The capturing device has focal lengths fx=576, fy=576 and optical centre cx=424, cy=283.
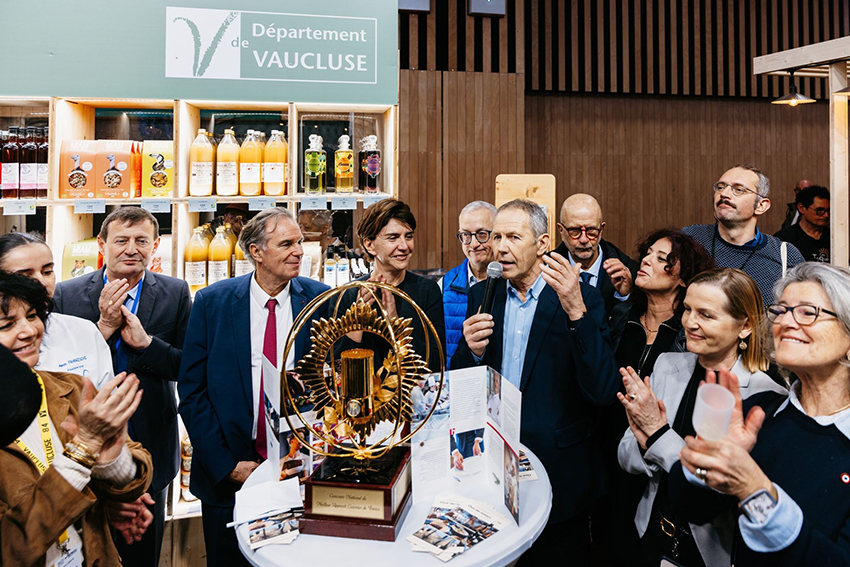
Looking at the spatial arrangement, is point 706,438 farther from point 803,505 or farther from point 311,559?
point 311,559

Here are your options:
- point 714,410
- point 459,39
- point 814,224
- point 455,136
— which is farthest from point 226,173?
point 814,224

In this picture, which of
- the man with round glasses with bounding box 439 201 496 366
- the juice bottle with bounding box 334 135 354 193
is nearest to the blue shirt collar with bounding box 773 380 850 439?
the man with round glasses with bounding box 439 201 496 366

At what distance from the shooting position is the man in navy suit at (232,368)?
85.7 inches

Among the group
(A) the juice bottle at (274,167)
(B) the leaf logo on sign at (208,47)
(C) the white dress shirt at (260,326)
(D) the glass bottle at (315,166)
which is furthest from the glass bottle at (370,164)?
(C) the white dress shirt at (260,326)

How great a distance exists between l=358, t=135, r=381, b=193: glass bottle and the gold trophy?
1722 millimetres

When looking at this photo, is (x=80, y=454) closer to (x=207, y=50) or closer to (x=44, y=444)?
(x=44, y=444)

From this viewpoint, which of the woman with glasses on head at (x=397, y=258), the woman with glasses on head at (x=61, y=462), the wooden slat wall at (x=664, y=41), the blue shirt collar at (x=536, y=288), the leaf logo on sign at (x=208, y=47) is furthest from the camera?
the wooden slat wall at (x=664, y=41)

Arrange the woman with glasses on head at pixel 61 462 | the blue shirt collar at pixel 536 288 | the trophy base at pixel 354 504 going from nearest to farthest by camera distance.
Answer: the woman with glasses on head at pixel 61 462
the trophy base at pixel 354 504
the blue shirt collar at pixel 536 288

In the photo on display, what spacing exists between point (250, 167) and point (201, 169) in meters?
0.25

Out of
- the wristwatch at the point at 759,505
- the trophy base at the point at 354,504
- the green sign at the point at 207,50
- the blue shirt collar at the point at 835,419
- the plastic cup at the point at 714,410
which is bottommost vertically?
the trophy base at the point at 354,504

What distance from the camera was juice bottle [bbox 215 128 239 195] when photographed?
297 centimetres

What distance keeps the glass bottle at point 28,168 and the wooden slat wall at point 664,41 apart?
4979 mm

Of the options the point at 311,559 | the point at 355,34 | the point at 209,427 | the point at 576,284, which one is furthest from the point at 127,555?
the point at 355,34

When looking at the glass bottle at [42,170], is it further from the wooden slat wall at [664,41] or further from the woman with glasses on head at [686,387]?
the wooden slat wall at [664,41]
